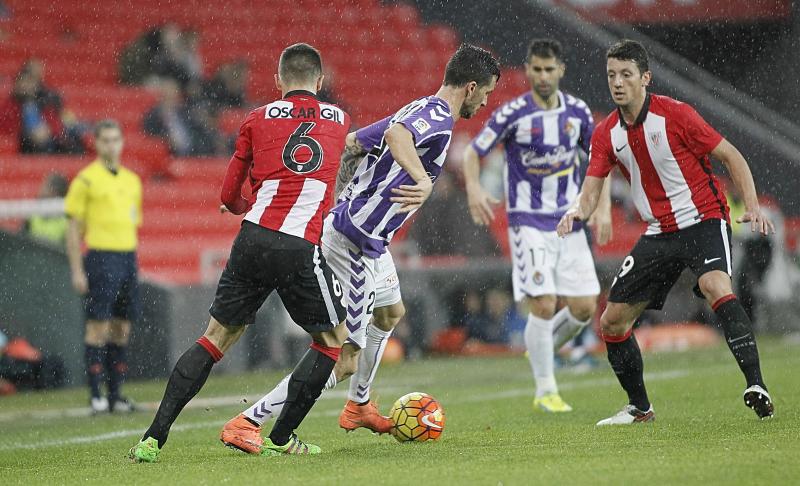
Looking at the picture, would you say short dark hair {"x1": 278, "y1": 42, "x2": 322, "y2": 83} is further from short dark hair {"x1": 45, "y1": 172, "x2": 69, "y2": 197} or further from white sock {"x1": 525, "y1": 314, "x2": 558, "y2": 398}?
short dark hair {"x1": 45, "y1": 172, "x2": 69, "y2": 197}

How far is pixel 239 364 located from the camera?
1382 cm

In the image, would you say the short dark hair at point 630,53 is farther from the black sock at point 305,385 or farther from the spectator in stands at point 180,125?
the spectator in stands at point 180,125

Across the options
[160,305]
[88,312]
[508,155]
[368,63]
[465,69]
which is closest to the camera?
[465,69]

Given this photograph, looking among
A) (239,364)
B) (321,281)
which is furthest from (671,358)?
(321,281)

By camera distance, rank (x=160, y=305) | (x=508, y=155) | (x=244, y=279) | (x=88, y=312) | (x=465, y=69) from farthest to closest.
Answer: (x=160, y=305)
(x=88, y=312)
(x=508, y=155)
(x=465, y=69)
(x=244, y=279)

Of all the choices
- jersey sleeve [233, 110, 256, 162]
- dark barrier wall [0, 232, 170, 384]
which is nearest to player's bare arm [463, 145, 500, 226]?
jersey sleeve [233, 110, 256, 162]

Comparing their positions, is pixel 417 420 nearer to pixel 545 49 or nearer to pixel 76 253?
pixel 545 49

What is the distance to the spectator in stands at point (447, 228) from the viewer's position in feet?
52.9

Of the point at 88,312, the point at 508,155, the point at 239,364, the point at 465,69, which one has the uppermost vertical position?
the point at 465,69

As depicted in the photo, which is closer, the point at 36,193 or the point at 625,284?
the point at 625,284

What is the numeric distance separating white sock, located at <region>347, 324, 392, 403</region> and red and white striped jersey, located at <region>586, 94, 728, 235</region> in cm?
177

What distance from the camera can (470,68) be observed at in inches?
277

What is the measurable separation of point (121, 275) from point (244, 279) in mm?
4822

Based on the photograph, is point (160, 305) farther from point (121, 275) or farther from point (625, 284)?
point (625, 284)
